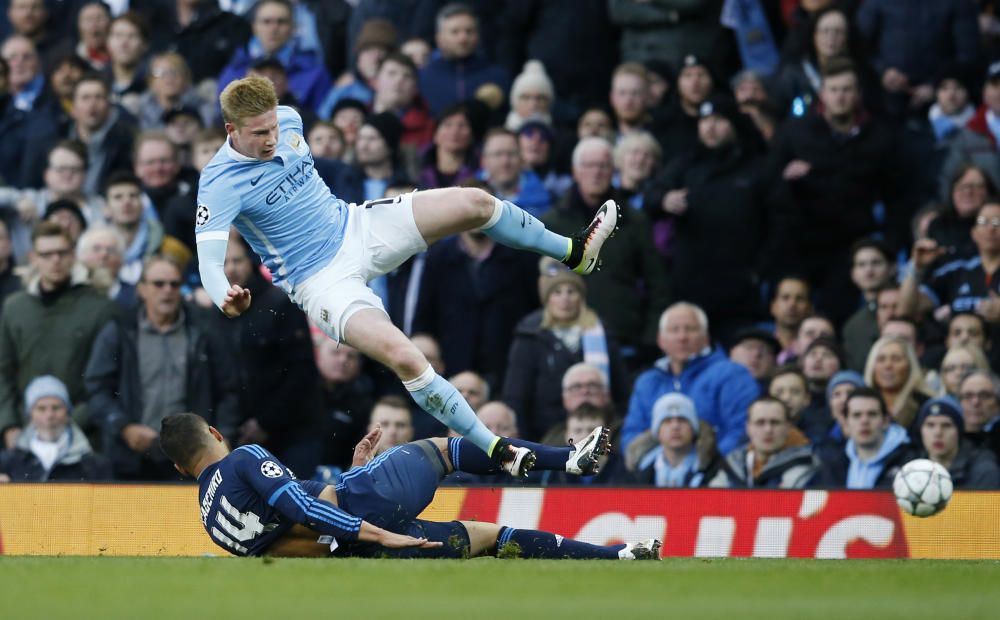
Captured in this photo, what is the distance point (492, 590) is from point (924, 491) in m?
3.15

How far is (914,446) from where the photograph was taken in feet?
40.0

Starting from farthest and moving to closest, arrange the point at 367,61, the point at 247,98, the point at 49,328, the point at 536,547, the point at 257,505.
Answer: the point at 367,61 < the point at 49,328 < the point at 247,98 < the point at 536,547 < the point at 257,505

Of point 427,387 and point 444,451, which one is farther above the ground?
point 427,387

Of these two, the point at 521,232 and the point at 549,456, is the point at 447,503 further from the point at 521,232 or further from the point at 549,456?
the point at 521,232

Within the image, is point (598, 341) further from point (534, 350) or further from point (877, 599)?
point (877, 599)

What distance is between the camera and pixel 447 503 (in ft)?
37.4

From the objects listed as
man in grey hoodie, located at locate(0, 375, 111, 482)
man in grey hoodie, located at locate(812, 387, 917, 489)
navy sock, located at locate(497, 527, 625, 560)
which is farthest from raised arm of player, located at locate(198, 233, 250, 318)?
man in grey hoodie, located at locate(812, 387, 917, 489)

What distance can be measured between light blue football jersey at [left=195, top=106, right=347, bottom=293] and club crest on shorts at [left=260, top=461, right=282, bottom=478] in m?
1.37

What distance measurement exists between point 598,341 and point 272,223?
4.12 m

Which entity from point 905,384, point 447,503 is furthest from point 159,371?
point 905,384

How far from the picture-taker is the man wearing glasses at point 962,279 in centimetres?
1343

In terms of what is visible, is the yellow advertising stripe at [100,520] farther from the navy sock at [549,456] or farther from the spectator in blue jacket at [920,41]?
the spectator in blue jacket at [920,41]

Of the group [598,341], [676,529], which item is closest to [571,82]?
[598,341]

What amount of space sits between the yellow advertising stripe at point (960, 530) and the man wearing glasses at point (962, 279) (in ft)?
9.14
